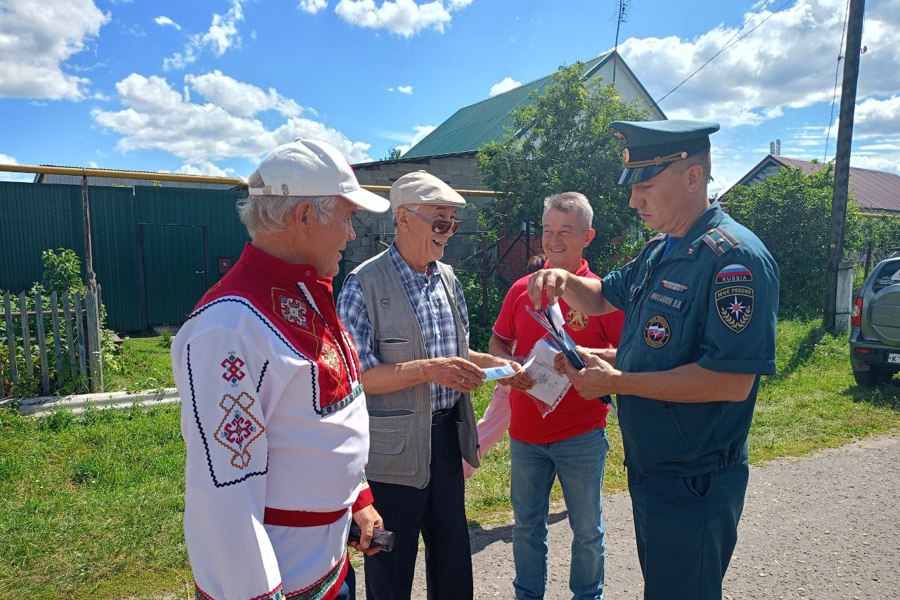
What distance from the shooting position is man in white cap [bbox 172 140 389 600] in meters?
1.31

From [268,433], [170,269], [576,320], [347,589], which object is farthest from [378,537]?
[170,269]

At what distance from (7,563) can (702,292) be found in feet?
12.5

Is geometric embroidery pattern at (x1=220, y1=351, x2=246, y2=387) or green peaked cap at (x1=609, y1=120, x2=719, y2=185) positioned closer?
geometric embroidery pattern at (x1=220, y1=351, x2=246, y2=387)

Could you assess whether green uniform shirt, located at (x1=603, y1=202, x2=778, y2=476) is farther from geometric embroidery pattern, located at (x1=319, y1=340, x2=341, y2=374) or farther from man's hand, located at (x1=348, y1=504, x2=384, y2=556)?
geometric embroidery pattern, located at (x1=319, y1=340, x2=341, y2=374)

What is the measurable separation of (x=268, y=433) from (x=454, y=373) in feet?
3.44

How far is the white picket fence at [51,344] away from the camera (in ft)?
19.6

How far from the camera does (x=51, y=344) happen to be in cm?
634

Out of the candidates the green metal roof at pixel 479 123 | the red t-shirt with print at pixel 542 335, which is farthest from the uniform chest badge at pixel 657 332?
the green metal roof at pixel 479 123

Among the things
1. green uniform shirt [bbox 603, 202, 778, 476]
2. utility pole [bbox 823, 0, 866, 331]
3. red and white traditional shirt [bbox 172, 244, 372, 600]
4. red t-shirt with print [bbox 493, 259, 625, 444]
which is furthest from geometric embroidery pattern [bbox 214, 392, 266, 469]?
utility pole [bbox 823, 0, 866, 331]

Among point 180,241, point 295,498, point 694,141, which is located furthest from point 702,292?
point 180,241

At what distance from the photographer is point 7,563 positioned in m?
3.19

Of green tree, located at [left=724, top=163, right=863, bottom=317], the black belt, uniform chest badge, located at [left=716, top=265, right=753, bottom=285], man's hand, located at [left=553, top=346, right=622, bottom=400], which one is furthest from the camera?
green tree, located at [left=724, top=163, right=863, bottom=317]

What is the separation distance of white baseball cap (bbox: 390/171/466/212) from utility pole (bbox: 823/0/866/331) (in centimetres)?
1026

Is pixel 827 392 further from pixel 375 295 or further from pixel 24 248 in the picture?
pixel 24 248
